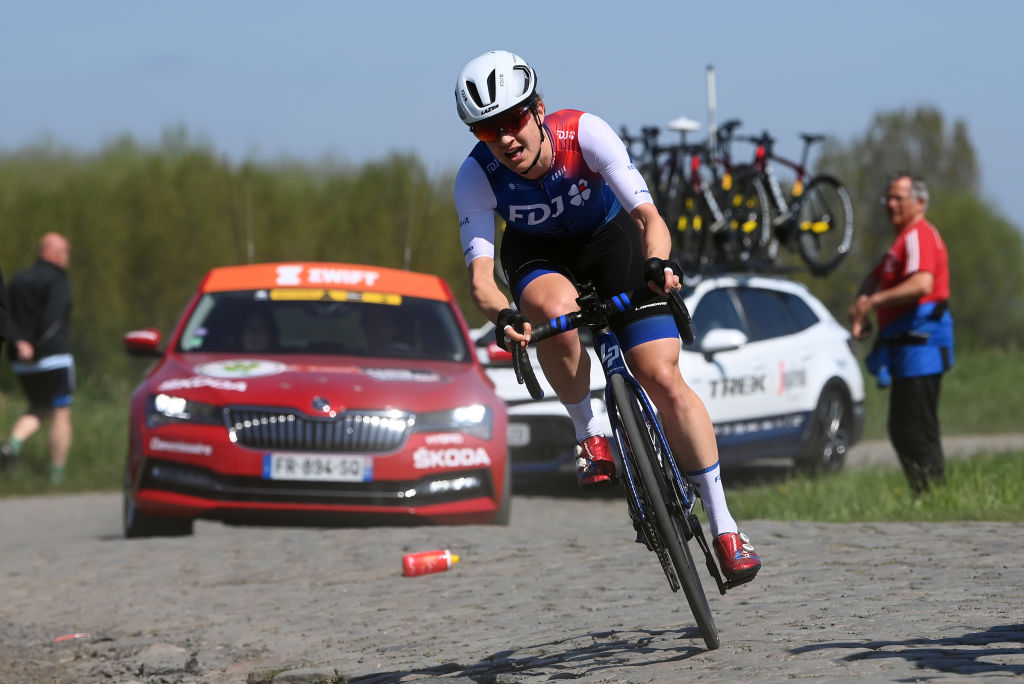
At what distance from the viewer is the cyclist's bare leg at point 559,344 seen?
574 cm

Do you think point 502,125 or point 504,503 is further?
point 504,503

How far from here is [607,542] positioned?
358 inches

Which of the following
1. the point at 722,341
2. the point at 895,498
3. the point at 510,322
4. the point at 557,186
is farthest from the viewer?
the point at 722,341

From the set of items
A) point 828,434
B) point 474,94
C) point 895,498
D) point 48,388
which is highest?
point 474,94

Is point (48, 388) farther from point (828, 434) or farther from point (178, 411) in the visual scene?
point (828, 434)

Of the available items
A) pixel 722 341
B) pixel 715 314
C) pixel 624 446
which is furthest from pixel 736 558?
pixel 715 314

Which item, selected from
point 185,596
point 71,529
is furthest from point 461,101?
point 71,529

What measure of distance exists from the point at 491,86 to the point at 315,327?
5626 millimetres

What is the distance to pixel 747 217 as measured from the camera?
1642cm

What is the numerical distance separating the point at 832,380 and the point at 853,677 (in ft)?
33.0

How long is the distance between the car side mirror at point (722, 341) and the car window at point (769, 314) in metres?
1.29

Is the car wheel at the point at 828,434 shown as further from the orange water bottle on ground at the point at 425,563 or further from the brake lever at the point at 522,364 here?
the brake lever at the point at 522,364

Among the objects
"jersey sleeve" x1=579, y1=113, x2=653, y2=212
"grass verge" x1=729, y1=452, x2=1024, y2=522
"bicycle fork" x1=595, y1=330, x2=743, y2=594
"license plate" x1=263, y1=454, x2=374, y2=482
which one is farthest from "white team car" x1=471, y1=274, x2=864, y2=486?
"jersey sleeve" x1=579, y1=113, x2=653, y2=212

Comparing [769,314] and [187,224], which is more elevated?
[187,224]
